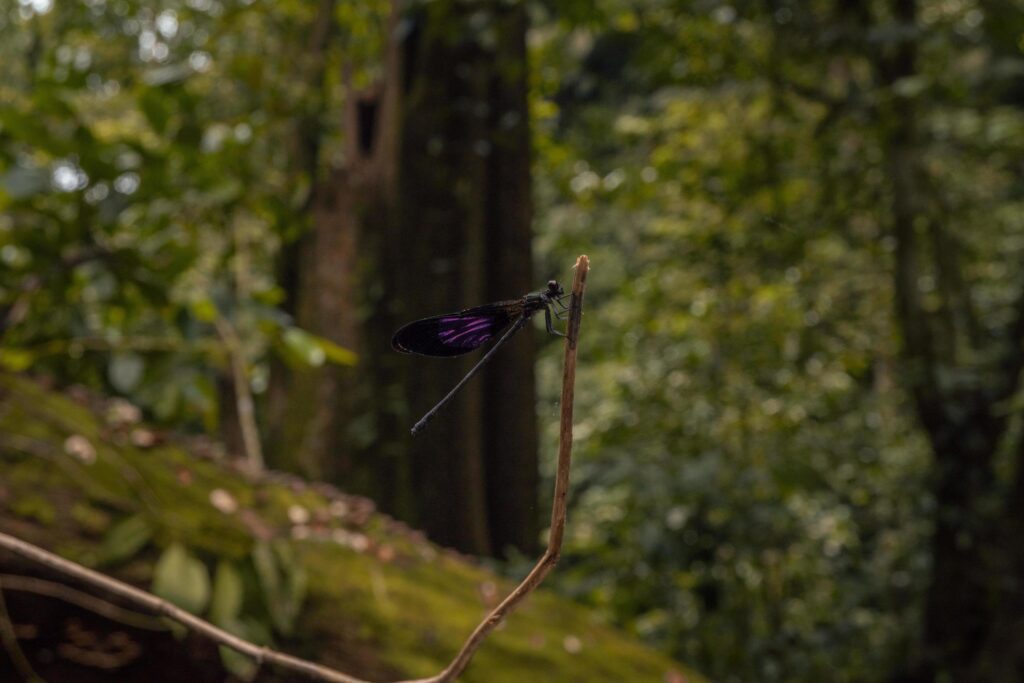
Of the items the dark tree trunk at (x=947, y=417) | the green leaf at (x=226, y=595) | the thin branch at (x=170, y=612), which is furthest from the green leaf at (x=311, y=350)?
the dark tree trunk at (x=947, y=417)

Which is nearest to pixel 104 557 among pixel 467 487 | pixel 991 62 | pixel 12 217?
pixel 12 217

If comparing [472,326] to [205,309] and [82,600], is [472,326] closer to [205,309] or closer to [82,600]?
[82,600]

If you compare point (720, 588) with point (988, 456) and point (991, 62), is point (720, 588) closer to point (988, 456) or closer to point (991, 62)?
point (988, 456)

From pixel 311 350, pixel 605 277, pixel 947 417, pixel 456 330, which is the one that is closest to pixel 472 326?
pixel 456 330

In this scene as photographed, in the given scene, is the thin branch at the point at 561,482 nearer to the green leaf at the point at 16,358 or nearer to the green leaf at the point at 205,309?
the green leaf at the point at 205,309

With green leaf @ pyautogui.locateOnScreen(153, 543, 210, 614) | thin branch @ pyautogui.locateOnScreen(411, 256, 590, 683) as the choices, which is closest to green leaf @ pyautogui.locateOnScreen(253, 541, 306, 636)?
green leaf @ pyautogui.locateOnScreen(153, 543, 210, 614)

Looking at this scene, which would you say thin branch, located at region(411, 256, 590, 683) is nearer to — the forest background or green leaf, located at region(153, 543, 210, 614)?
green leaf, located at region(153, 543, 210, 614)
